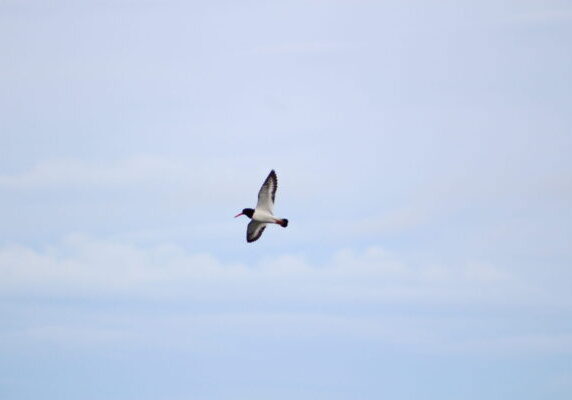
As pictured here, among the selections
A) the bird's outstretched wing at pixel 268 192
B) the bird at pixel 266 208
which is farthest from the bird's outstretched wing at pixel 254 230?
the bird's outstretched wing at pixel 268 192

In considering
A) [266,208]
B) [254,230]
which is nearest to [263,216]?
[266,208]

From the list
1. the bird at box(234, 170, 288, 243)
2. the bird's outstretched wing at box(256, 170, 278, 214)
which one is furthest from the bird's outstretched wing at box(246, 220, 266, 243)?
the bird's outstretched wing at box(256, 170, 278, 214)

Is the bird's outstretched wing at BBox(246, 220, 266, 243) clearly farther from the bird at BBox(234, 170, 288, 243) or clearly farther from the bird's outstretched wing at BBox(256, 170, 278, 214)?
the bird's outstretched wing at BBox(256, 170, 278, 214)

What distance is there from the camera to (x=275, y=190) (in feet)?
411

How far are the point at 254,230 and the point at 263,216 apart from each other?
97.9 inches

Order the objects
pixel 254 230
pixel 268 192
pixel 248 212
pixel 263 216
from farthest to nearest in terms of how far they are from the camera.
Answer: pixel 254 230 < pixel 248 212 < pixel 263 216 < pixel 268 192

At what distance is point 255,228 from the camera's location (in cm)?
12812

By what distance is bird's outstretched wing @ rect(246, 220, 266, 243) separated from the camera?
419 feet

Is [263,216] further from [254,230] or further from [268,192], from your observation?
[254,230]

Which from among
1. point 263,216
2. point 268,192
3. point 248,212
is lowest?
point 263,216

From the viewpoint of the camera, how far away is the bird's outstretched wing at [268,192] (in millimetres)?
124750

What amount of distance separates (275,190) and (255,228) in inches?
149

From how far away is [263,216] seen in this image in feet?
413

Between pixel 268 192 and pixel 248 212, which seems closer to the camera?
pixel 268 192
